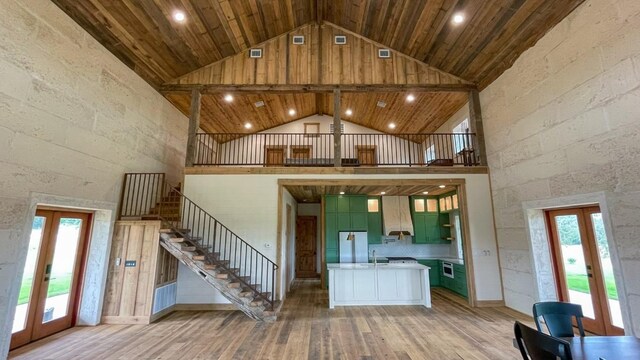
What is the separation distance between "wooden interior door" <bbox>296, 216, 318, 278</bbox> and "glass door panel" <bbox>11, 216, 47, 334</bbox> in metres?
6.88

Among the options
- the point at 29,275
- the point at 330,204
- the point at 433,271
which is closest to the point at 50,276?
the point at 29,275

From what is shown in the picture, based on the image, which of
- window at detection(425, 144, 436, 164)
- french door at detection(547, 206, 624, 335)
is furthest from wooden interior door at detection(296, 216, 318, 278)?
french door at detection(547, 206, 624, 335)

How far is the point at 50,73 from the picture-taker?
3828mm

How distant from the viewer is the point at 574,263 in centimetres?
447

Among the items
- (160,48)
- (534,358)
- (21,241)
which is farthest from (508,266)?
(160,48)

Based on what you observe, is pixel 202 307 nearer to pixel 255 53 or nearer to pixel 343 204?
pixel 343 204

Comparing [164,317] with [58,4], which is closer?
[58,4]

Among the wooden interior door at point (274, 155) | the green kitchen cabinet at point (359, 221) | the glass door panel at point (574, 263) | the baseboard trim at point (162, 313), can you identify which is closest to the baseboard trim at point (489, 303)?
the glass door panel at point (574, 263)

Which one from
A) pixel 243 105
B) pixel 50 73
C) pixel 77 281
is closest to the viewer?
pixel 50 73

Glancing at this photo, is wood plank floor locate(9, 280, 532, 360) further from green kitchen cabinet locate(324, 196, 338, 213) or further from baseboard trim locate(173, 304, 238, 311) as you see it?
green kitchen cabinet locate(324, 196, 338, 213)

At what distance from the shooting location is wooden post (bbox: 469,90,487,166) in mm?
6221

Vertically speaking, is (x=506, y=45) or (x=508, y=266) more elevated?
(x=506, y=45)

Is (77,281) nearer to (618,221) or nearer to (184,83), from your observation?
(184,83)

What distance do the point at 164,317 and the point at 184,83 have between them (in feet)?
16.7
